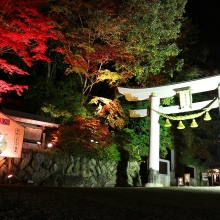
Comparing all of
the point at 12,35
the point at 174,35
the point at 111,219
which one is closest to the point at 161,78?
the point at 174,35

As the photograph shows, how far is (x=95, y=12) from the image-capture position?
1395 centimetres

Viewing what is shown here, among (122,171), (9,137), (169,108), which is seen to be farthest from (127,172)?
(9,137)

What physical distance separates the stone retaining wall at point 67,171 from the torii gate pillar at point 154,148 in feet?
8.34

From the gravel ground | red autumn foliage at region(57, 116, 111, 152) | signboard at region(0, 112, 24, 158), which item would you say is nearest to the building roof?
red autumn foliage at region(57, 116, 111, 152)

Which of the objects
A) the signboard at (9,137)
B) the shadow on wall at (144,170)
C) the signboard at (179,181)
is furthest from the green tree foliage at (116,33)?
the signboard at (179,181)

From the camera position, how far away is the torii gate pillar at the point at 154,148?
554 inches

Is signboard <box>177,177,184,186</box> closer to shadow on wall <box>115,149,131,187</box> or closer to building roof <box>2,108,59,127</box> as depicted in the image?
shadow on wall <box>115,149,131,187</box>

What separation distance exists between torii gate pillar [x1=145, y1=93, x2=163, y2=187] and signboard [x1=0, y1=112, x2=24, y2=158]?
642cm

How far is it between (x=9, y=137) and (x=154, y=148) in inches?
279

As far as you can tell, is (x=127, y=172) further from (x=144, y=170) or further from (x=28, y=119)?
(x=28, y=119)

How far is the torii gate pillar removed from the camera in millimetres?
14066

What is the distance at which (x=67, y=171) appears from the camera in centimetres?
1356

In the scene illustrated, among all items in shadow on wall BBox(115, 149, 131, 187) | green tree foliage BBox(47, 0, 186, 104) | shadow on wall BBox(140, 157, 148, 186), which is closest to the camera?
green tree foliage BBox(47, 0, 186, 104)

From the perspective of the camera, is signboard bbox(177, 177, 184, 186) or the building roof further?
signboard bbox(177, 177, 184, 186)
